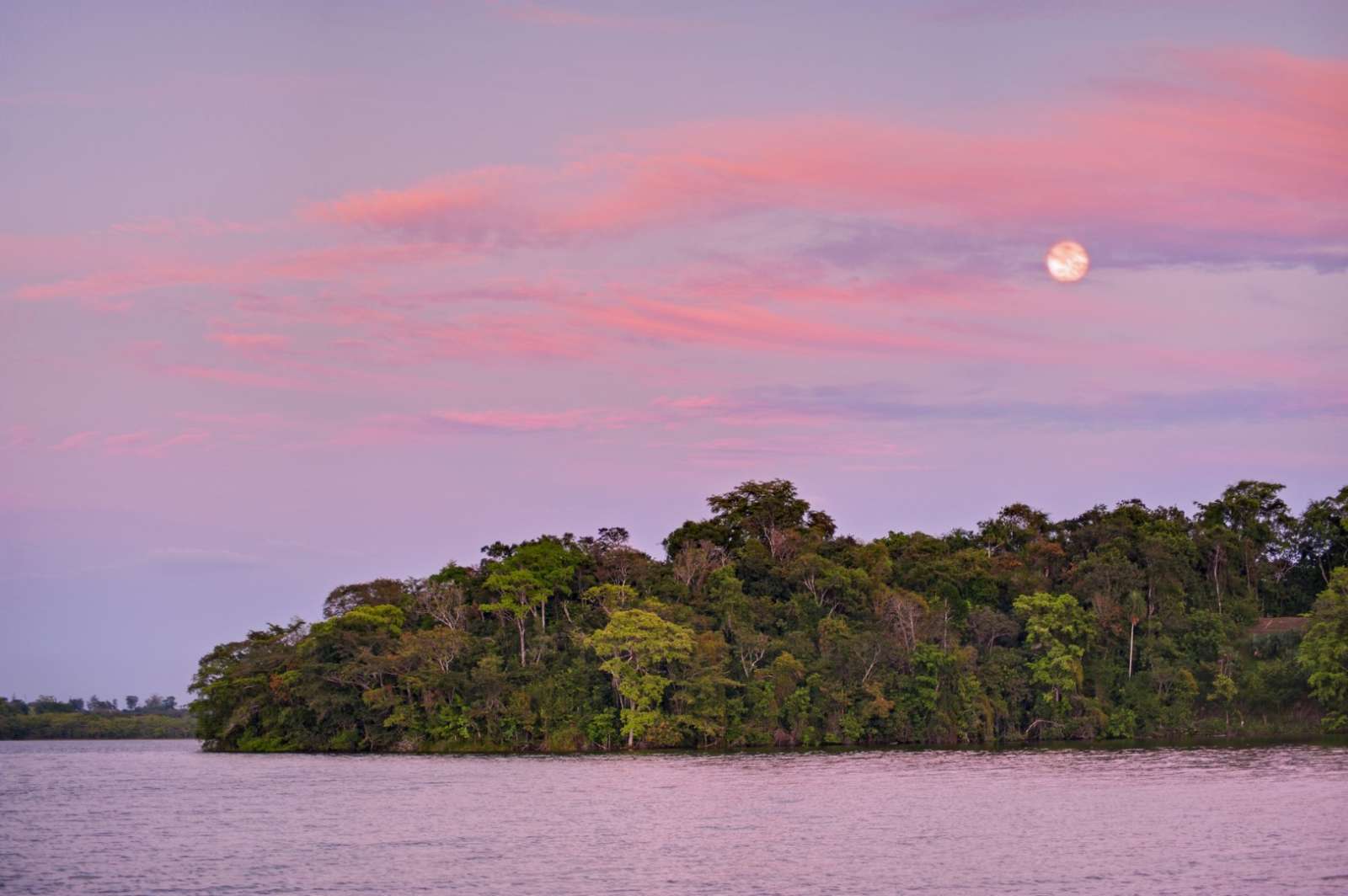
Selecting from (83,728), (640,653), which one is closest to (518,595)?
(640,653)

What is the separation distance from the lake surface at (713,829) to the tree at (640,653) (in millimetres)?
14792

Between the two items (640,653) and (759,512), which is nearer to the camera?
(640,653)

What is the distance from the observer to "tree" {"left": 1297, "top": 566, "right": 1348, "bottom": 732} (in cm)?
8256

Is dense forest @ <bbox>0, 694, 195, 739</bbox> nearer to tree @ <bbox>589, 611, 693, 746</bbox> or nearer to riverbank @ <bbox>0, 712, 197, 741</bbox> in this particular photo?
riverbank @ <bbox>0, 712, 197, 741</bbox>

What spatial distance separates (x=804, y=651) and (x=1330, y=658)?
33.8m

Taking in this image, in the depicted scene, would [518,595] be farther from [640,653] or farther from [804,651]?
[804,651]

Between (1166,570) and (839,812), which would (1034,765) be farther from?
(1166,570)

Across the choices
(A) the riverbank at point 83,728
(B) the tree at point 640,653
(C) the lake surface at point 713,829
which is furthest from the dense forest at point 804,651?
(A) the riverbank at point 83,728

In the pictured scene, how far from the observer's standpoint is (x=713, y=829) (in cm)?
4234

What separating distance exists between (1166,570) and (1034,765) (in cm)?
3649

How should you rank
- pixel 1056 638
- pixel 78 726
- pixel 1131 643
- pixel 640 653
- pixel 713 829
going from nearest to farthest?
pixel 713 829, pixel 640 653, pixel 1056 638, pixel 1131 643, pixel 78 726

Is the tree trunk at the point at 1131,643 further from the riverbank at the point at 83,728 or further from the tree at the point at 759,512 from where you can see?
the riverbank at the point at 83,728

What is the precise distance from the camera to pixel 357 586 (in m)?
102

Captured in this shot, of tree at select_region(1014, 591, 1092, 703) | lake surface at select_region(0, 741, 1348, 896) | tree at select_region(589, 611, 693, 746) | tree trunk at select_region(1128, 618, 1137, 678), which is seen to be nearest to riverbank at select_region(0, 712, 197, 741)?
tree at select_region(589, 611, 693, 746)
